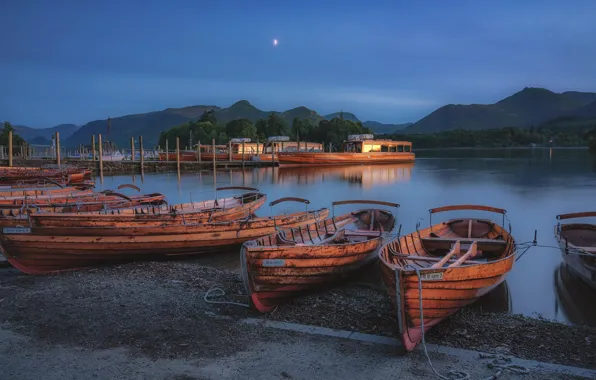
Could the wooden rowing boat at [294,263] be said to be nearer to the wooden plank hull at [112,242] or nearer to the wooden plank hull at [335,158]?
the wooden plank hull at [112,242]

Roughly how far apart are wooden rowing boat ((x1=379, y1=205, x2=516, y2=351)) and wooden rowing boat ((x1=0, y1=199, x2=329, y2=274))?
440cm

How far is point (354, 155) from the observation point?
70188 mm

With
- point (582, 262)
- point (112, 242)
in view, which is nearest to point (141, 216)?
point (112, 242)

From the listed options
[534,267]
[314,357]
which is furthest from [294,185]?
[314,357]

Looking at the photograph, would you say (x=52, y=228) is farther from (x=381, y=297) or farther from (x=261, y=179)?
(x=261, y=179)

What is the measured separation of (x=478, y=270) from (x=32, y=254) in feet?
30.8

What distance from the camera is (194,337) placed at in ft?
23.1

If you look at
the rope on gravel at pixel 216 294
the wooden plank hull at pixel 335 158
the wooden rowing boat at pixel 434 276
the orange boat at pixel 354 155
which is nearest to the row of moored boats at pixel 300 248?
the wooden rowing boat at pixel 434 276

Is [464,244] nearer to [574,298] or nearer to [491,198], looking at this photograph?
[574,298]

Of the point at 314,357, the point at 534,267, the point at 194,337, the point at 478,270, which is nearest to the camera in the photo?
the point at 314,357

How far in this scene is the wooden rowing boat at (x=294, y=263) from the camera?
8.02 metres

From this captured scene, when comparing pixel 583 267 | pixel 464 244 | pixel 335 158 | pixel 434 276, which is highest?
pixel 335 158

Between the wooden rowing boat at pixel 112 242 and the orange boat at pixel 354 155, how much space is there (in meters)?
51.9

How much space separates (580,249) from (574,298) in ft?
4.53
